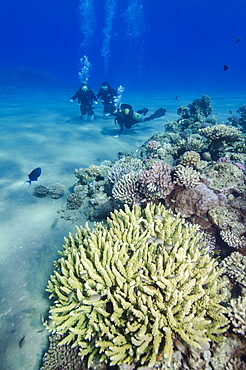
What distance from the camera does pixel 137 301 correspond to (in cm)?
243

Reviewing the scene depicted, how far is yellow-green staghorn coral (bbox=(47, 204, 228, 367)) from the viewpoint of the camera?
222 cm

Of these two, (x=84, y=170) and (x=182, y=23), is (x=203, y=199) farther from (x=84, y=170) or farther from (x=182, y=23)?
(x=182, y=23)

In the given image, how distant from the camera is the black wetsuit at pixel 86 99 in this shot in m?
14.5

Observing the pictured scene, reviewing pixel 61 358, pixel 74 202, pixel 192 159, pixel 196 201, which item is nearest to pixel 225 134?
pixel 192 159

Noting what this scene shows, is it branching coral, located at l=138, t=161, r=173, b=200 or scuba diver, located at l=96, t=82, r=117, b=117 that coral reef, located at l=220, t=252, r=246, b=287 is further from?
scuba diver, located at l=96, t=82, r=117, b=117

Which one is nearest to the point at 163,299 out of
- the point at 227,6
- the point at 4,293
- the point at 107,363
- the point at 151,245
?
the point at 151,245

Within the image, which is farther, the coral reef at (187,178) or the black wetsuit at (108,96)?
the black wetsuit at (108,96)

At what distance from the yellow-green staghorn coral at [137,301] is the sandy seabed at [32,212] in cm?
80

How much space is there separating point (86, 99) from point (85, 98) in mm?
132

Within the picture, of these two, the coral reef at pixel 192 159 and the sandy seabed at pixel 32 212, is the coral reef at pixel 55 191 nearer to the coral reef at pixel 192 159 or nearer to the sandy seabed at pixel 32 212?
the sandy seabed at pixel 32 212

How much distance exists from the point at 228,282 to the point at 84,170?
5.95 metres

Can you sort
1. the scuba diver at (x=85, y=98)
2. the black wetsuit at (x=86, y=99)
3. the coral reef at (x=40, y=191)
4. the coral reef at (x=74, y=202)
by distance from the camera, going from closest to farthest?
the coral reef at (x=74, y=202)
the coral reef at (x=40, y=191)
the scuba diver at (x=85, y=98)
the black wetsuit at (x=86, y=99)

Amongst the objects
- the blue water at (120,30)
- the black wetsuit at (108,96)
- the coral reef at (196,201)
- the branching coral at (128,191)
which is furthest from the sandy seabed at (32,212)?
the blue water at (120,30)

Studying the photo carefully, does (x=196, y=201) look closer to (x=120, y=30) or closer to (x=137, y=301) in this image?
(x=137, y=301)
